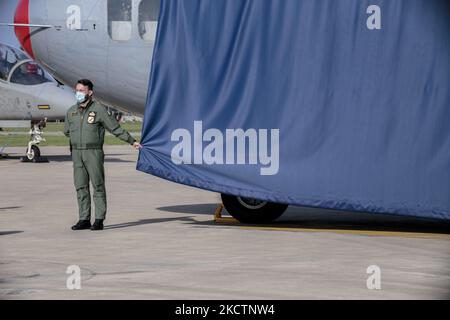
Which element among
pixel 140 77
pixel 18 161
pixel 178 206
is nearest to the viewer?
pixel 140 77

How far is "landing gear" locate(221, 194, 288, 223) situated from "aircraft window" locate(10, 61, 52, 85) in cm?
1715

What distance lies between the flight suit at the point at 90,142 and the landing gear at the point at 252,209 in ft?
5.05

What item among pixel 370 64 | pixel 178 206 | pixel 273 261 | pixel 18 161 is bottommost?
pixel 18 161

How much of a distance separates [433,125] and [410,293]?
3.80m

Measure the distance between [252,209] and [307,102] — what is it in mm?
1913

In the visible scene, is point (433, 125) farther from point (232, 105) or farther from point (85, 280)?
point (85, 280)

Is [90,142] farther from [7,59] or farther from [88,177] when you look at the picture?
[7,59]

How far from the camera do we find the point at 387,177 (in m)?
12.5

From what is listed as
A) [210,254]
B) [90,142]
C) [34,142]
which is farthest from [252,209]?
[34,142]

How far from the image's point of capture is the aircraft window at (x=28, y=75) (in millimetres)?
30094

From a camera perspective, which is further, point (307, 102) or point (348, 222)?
point (348, 222)

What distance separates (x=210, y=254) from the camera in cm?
1128

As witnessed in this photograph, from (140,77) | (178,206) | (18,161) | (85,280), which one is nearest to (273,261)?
(85,280)

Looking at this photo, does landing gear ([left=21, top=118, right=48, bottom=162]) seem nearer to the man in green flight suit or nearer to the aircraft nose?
the aircraft nose
